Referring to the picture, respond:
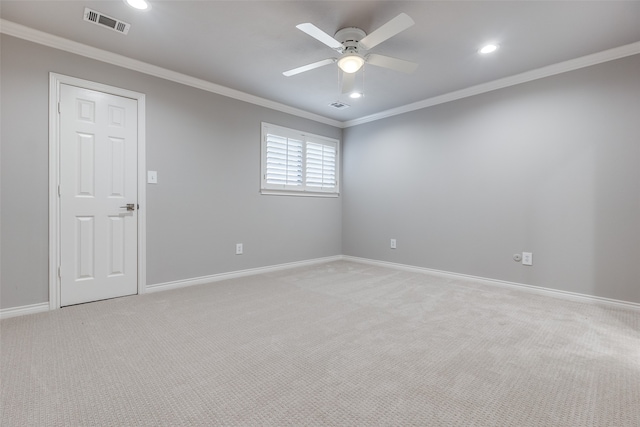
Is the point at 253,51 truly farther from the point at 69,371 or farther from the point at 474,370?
the point at 474,370

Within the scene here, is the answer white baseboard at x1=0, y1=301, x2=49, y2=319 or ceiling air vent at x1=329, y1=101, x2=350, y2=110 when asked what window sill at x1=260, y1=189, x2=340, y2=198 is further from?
white baseboard at x1=0, y1=301, x2=49, y2=319

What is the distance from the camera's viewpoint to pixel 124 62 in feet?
9.56

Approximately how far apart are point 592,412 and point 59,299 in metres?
3.85

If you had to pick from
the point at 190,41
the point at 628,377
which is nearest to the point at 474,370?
the point at 628,377

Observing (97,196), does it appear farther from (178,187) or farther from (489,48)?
(489,48)

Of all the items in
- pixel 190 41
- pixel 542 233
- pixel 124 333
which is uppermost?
pixel 190 41

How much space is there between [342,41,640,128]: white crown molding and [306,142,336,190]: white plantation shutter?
3.50ft

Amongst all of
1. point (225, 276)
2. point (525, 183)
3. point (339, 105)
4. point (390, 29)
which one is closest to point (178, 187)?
point (225, 276)

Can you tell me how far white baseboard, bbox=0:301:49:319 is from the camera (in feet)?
7.79

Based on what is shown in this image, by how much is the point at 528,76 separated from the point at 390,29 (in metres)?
2.20

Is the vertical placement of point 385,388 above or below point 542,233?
below

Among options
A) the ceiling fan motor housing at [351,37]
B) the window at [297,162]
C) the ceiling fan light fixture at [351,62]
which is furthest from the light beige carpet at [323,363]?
the ceiling fan motor housing at [351,37]

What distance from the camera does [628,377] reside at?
1.58 m

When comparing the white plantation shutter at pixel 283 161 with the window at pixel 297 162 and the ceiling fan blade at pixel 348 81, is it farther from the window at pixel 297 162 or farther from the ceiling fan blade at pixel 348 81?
the ceiling fan blade at pixel 348 81
